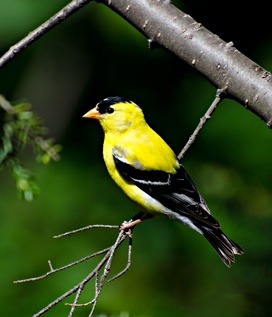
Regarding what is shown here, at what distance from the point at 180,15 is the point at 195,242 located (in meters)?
1.47

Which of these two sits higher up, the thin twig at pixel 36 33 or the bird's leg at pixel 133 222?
the thin twig at pixel 36 33

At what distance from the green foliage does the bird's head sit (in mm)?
729

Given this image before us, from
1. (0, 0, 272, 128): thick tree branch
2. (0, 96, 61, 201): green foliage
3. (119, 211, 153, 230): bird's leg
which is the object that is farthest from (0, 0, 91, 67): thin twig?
(119, 211, 153, 230): bird's leg

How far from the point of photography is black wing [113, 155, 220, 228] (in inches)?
123

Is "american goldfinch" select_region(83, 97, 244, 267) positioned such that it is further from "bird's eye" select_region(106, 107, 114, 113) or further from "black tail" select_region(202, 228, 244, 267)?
"bird's eye" select_region(106, 107, 114, 113)

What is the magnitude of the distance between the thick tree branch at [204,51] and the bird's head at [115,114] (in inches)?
38.4

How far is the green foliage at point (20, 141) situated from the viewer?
262 cm

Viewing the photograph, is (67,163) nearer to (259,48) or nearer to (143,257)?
(143,257)

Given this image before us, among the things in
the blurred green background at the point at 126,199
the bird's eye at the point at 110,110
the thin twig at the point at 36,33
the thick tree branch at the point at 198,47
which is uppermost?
the thick tree branch at the point at 198,47

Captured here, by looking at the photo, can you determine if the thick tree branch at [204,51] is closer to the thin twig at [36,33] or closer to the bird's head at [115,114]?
the thin twig at [36,33]

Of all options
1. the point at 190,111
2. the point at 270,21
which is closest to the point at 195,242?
the point at 190,111

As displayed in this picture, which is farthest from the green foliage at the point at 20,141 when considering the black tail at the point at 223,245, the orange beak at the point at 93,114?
the black tail at the point at 223,245

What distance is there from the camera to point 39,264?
3598 mm

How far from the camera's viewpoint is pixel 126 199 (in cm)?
397
